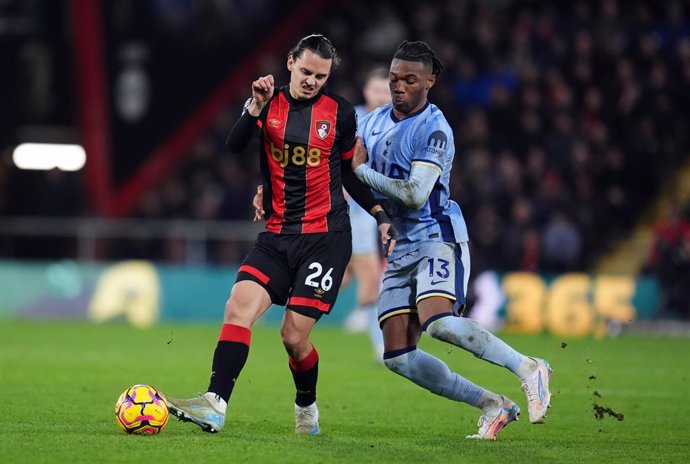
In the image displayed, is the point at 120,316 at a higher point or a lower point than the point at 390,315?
higher

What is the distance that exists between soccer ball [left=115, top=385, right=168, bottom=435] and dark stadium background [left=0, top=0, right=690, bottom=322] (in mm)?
11984

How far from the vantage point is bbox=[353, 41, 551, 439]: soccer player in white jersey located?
7.21 m

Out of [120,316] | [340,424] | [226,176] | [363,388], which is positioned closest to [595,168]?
[226,176]

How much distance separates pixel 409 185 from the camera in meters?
7.28

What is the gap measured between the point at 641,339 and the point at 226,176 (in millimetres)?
7607

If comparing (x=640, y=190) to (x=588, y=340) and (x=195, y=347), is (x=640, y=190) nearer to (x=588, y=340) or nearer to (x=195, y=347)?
(x=588, y=340)

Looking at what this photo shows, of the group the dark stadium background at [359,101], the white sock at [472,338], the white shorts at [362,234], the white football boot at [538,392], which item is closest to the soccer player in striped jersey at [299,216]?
the white sock at [472,338]

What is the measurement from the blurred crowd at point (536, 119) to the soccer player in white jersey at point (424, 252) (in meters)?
11.3

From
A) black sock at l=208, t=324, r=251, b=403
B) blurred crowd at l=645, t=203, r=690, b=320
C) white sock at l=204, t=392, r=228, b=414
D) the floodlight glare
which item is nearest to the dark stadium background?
blurred crowd at l=645, t=203, r=690, b=320

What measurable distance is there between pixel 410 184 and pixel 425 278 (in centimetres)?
55

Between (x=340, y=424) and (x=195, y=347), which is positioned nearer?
(x=340, y=424)

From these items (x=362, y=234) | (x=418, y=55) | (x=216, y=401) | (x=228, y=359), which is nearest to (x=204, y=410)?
(x=216, y=401)

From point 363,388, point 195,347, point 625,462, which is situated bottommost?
point 625,462

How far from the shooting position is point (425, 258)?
24.4ft
